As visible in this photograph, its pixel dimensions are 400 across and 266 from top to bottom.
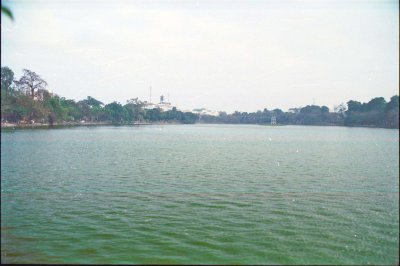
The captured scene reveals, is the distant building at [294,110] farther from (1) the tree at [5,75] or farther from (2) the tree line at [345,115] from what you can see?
(1) the tree at [5,75]

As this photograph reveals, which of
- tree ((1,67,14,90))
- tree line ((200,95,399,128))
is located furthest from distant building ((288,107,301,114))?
tree ((1,67,14,90))

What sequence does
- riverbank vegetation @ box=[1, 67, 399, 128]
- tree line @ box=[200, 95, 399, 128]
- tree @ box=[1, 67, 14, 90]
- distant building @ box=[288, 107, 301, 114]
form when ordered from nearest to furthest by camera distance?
tree @ box=[1, 67, 14, 90], riverbank vegetation @ box=[1, 67, 399, 128], tree line @ box=[200, 95, 399, 128], distant building @ box=[288, 107, 301, 114]

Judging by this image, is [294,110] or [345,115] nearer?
[345,115]

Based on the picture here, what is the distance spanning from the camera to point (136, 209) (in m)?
11.7

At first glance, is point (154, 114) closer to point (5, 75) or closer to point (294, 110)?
point (294, 110)

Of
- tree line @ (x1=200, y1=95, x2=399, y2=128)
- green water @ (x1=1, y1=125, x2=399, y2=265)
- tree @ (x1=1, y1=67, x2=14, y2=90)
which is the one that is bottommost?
green water @ (x1=1, y1=125, x2=399, y2=265)

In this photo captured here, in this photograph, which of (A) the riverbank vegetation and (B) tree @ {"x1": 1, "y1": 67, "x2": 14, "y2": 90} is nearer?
(B) tree @ {"x1": 1, "y1": 67, "x2": 14, "y2": 90}

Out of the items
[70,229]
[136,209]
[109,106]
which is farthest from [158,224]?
[109,106]

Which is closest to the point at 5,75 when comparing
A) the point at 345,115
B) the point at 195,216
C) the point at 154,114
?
the point at 195,216

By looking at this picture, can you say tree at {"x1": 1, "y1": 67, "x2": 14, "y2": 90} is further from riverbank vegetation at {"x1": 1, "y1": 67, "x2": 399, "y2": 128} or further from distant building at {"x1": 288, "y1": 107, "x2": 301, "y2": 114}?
distant building at {"x1": 288, "y1": 107, "x2": 301, "y2": 114}

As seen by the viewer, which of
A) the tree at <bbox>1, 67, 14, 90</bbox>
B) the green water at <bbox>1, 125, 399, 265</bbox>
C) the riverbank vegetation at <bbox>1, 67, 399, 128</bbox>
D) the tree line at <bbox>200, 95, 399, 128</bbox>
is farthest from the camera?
the tree line at <bbox>200, 95, 399, 128</bbox>

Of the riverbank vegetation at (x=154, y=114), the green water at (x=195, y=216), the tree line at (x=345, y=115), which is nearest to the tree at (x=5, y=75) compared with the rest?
the green water at (x=195, y=216)

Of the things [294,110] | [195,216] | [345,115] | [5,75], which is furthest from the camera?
[294,110]

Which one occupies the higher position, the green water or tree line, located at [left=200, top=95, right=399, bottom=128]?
tree line, located at [left=200, top=95, right=399, bottom=128]
